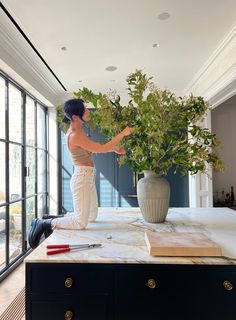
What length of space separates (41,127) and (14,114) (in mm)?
1299

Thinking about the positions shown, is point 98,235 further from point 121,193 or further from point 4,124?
point 121,193

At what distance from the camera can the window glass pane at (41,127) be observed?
15.3ft

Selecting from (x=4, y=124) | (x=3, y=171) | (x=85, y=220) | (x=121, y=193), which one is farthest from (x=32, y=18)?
(x=121, y=193)

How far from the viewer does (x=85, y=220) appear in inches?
54.4

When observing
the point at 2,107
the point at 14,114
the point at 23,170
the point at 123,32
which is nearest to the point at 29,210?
→ the point at 23,170

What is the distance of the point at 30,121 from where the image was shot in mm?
4234

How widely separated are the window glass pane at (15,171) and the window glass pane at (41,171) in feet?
3.17

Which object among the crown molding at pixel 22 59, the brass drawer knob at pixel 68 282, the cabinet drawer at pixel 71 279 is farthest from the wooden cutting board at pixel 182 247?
the crown molding at pixel 22 59

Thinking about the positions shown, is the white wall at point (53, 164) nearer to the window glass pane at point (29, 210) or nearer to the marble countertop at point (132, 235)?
the window glass pane at point (29, 210)

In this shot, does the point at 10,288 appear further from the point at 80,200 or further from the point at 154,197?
the point at 154,197

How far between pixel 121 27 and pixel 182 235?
91.7 inches

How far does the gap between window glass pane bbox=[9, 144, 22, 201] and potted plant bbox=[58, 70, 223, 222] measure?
2.28 meters

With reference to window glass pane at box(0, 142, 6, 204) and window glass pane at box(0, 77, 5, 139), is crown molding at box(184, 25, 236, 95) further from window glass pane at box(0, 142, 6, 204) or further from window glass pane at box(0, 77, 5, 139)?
window glass pane at box(0, 142, 6, 204)

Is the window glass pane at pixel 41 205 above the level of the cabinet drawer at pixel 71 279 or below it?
below
